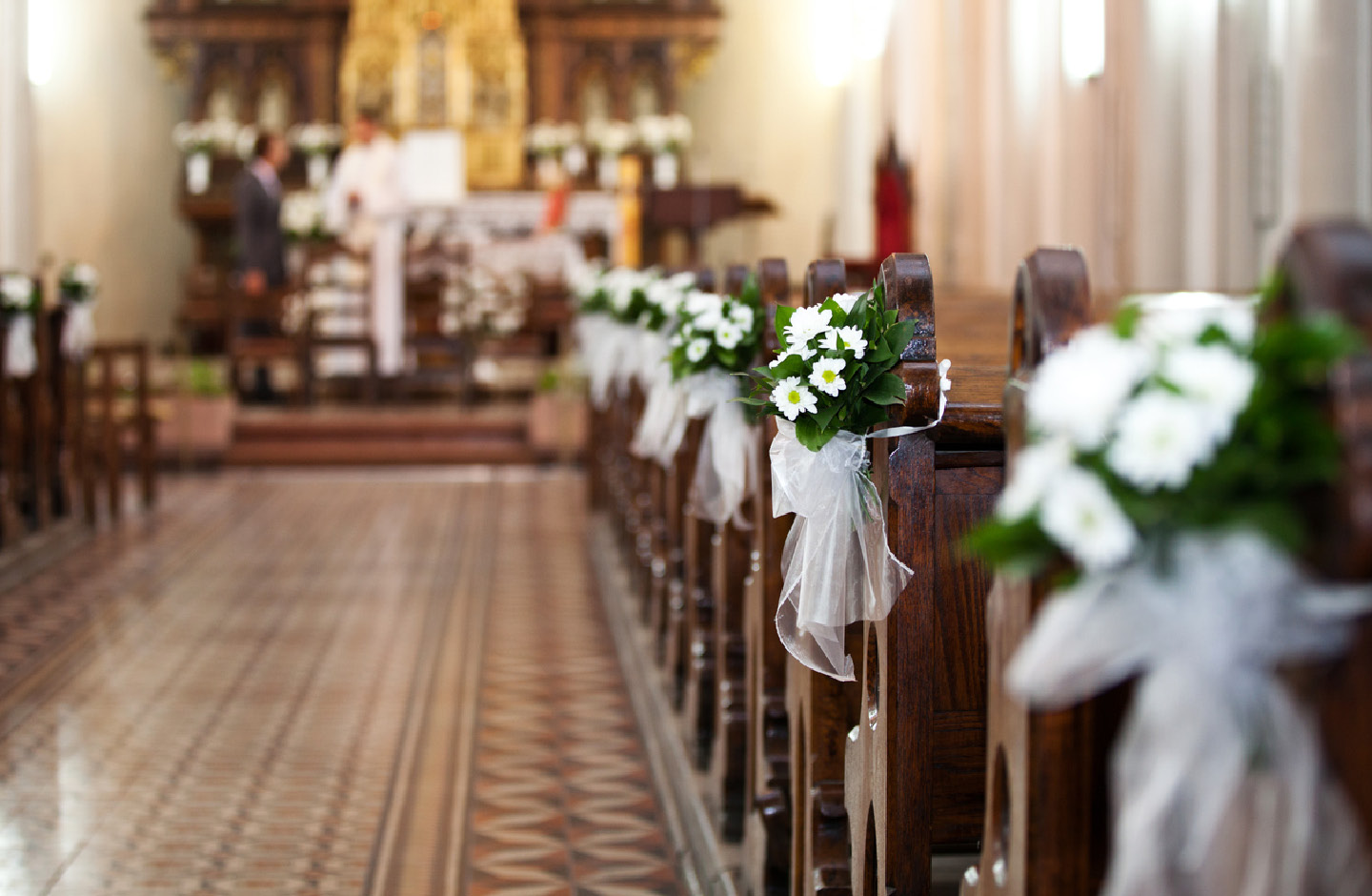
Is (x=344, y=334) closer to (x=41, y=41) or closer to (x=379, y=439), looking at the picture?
(x=379, y=439)

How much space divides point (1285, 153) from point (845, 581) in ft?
10.3

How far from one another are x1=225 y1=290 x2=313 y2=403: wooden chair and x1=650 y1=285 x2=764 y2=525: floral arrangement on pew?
8077 mm

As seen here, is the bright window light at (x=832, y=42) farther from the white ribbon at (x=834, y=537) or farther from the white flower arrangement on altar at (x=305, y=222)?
the white ribbon at (x=834, y=537)

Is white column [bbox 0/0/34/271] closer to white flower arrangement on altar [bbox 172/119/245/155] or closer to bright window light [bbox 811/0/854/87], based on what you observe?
white flower arrangement on altar [bbox 172/119/245/155]

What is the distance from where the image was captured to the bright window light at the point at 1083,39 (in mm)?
6160

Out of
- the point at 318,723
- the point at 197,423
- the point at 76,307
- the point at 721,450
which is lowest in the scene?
the point at 318,723

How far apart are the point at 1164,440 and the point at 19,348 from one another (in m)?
6.78

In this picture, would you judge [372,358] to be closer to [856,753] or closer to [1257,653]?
[856,753]

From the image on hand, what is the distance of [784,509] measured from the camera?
7.18 feet

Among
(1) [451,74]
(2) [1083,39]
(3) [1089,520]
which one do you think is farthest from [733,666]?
(1) [451,74]

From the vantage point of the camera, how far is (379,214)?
11.2 m

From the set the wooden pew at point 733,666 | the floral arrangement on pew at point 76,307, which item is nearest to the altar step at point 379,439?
the floral arrangement on pew at point 76,307

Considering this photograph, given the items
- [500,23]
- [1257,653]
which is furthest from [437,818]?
[500,23]

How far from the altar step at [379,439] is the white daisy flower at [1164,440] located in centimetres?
916
